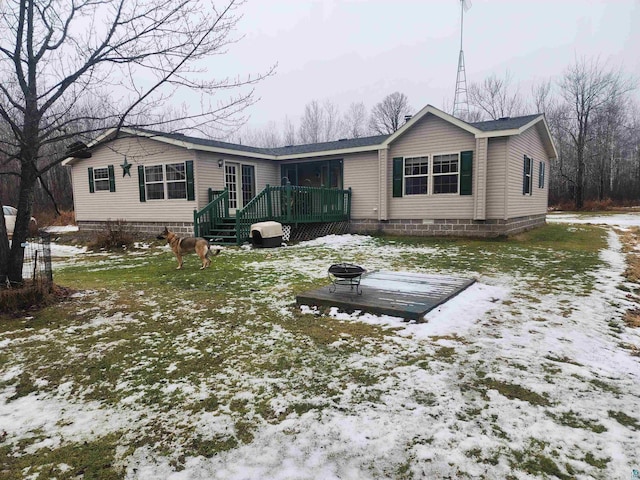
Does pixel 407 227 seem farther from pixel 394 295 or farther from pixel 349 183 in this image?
pixel 394 295

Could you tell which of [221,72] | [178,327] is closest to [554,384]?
[178,327]

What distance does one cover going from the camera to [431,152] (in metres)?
11.7

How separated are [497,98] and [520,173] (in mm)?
29936

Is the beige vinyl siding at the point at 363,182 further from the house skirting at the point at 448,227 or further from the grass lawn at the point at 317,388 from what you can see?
the grass lawn at the point at 317,388

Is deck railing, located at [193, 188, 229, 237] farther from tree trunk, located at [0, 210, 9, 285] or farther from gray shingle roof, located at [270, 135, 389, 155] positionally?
tree trunk, located at [0, 210, 9, 285]

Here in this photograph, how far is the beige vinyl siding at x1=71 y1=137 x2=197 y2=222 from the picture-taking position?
12.5m

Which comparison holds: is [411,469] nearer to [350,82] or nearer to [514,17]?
[514,17]

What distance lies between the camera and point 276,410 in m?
2.36

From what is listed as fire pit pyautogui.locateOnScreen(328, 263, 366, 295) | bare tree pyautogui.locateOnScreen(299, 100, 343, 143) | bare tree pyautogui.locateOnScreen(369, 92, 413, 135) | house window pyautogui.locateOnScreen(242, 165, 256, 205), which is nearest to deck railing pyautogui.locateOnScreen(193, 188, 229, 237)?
house window pyautogui.locateOnScreen(242, 165, 256, 205)

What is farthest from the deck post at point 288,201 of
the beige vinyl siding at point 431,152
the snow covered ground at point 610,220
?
the snow covered ground at point 610,220

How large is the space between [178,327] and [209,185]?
30.0 feet

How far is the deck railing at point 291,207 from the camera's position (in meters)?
10.8

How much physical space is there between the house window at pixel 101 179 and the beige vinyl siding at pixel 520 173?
1410cm

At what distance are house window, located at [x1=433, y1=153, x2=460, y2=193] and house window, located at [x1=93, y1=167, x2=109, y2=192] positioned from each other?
1199cm
